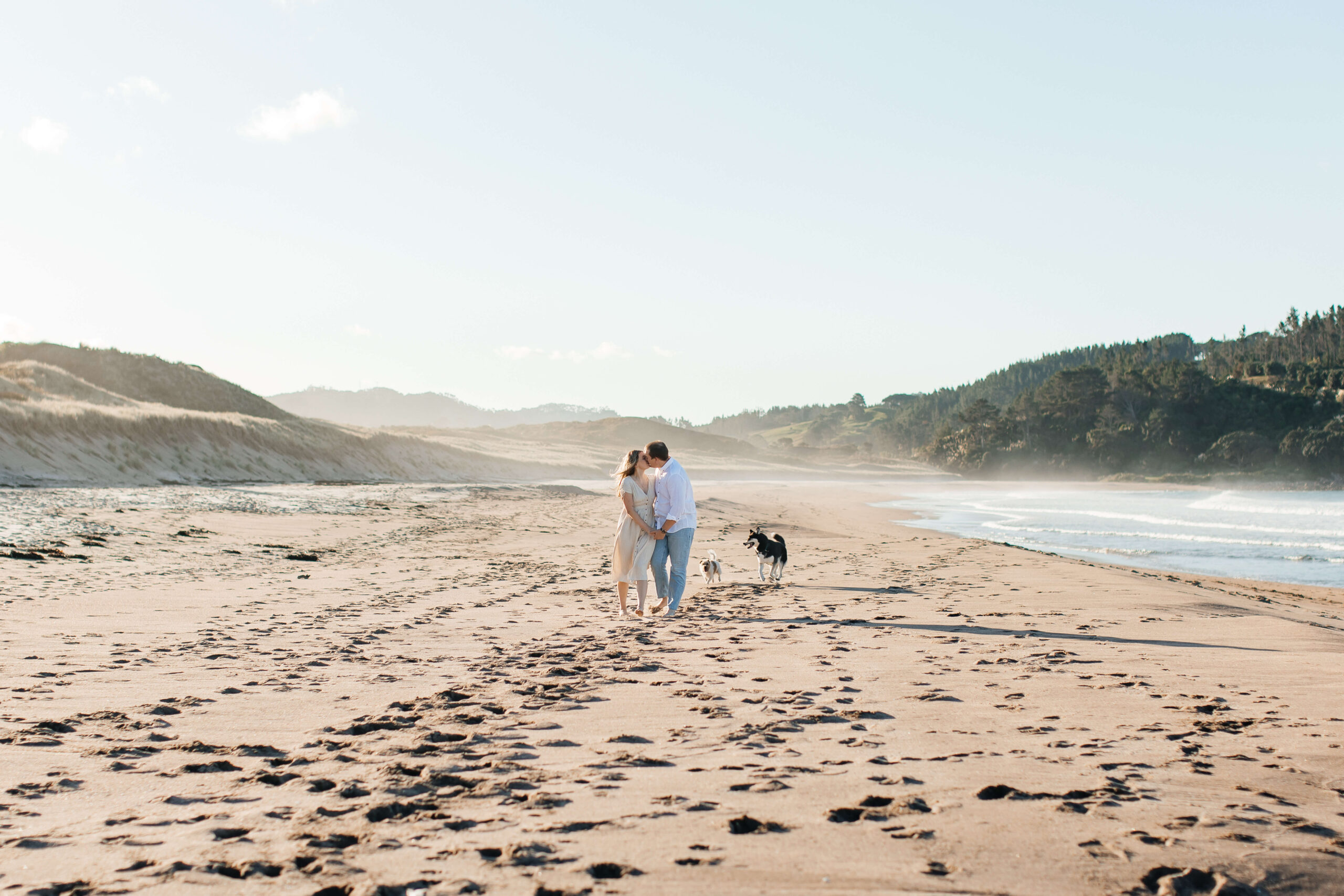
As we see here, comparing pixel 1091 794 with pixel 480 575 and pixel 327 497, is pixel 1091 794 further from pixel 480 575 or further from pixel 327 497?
pixel 327 497

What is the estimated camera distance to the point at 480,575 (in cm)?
1190

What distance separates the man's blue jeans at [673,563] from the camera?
8656 mm

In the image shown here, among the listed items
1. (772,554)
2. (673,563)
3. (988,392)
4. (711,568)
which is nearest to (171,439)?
(711,568)

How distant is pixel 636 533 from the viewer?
8.54 m

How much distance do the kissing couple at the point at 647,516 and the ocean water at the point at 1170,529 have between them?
1205cm

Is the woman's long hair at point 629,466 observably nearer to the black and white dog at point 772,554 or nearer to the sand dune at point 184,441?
the black and white dog at point 772,554

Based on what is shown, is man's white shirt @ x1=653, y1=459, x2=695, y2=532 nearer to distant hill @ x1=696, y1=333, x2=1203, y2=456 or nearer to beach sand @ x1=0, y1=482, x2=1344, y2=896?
beach sand @ x1=0, y1=482, x2=1344, y2=896

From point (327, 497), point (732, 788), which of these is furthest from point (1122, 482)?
point (732, 788)

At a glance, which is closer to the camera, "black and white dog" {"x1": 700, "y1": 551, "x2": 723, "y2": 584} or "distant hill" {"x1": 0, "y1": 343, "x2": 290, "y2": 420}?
"black and white dog" {"x1": 700, "y1": 551, "x2": 723, "y2": 584}

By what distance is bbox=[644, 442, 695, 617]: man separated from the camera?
8.44 meters

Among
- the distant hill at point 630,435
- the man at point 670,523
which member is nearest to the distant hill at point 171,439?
the man at point 670,523

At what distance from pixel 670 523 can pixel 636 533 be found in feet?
1.31

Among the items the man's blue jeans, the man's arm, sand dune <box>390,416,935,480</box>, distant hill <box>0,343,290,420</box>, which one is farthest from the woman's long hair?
distant hill <box>0,343,290,420</box>

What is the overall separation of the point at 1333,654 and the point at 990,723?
3887 millimetres
